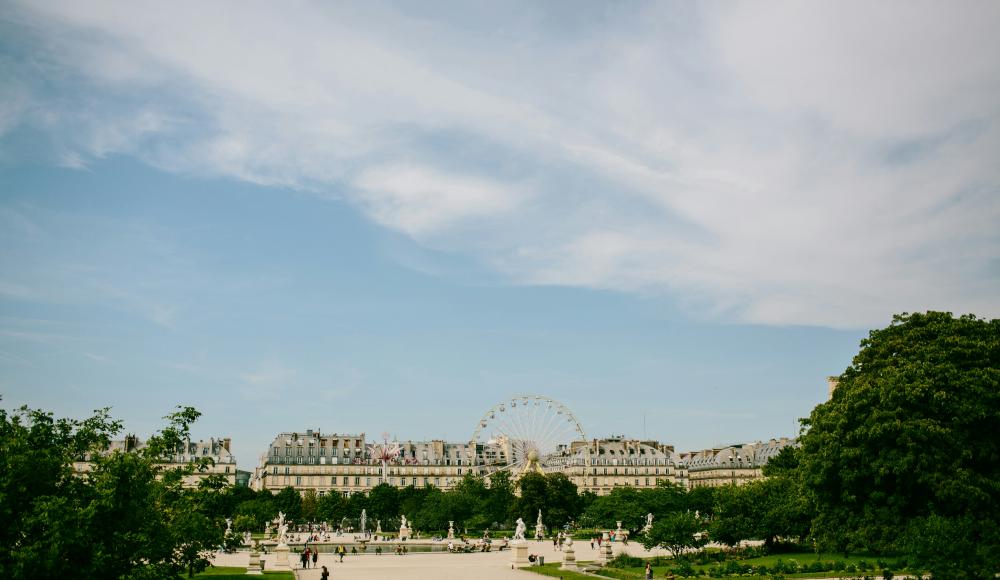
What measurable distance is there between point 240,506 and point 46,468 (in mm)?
74077

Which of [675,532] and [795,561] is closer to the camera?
[795,561]

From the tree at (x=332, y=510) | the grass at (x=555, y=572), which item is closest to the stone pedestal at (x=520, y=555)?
the grass at (x=555, y=572)

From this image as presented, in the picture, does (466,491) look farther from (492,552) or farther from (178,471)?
(178,471)

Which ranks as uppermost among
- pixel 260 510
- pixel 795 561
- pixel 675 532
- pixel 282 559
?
pixel 675 532

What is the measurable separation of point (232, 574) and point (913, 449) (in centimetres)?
A: 3123

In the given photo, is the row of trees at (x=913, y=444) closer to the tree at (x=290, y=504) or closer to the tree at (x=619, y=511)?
the tree at (x=619, y=511)

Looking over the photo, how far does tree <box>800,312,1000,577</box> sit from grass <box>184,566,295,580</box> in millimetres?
25069

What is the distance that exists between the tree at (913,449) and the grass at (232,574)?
25069 mm

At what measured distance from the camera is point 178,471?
31594mm

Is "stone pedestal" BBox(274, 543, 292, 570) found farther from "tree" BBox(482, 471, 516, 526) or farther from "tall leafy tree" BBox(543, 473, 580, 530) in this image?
"tall leafy tree" BBox(543, 473, 580, 530)

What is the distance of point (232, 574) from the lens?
40.7 metres

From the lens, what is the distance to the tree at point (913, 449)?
3503cm

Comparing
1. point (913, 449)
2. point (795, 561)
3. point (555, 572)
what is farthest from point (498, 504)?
point (913, 449)

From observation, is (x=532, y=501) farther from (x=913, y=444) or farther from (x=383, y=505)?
(x=913, y=444)
